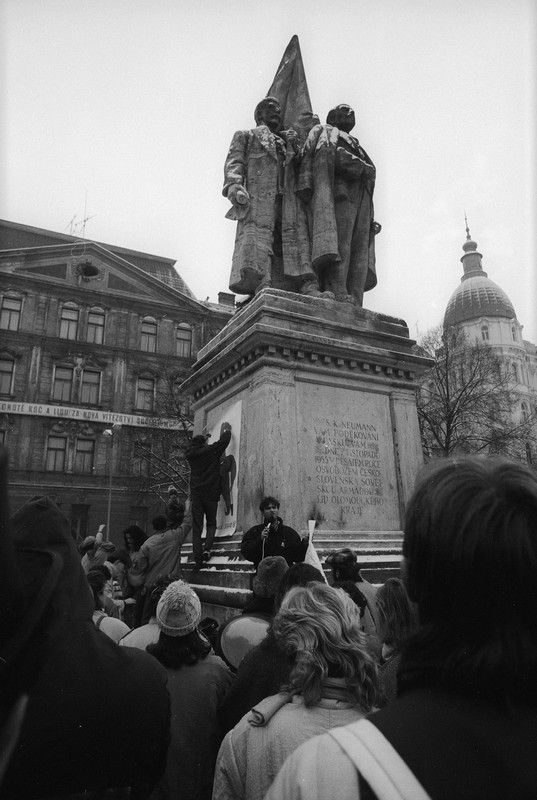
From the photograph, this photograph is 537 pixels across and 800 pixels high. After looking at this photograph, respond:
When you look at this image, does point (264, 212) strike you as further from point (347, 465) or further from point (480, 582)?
point (480, 582)

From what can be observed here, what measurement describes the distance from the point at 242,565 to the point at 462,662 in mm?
5181

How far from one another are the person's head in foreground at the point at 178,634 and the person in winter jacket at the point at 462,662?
71.0 inches

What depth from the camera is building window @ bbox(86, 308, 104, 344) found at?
3888 centimetres

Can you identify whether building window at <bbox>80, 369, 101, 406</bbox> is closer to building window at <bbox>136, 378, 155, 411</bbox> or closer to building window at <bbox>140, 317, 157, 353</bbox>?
building window at <bbox>136, 378, 155, 411</bbox>

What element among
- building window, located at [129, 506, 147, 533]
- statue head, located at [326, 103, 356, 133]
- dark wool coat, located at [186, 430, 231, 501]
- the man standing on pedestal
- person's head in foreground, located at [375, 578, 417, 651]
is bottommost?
person's head in foreground, located at [375, 578, 417, 651]

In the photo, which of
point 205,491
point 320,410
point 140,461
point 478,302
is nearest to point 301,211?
point 320,410

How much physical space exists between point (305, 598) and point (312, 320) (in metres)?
5.38

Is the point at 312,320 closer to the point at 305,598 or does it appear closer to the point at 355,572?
the point at 355,572

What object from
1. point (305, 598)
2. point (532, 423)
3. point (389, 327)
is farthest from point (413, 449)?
point (532, 423)

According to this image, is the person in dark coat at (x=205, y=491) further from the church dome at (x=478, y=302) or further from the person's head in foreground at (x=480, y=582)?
the church dome at (x=478, y=302)

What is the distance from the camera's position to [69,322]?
1526 inches

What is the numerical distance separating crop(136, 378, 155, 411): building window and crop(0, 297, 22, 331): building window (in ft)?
28.4

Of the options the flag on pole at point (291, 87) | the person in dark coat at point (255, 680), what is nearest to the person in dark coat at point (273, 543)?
the person in dark coat at point (255, 680)

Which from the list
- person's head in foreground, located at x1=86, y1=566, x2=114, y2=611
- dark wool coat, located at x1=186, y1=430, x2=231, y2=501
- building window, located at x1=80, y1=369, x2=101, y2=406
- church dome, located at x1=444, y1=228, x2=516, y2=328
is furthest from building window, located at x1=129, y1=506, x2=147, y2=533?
church dome, located at x1=444, y1=228, x2=516, y2=328
